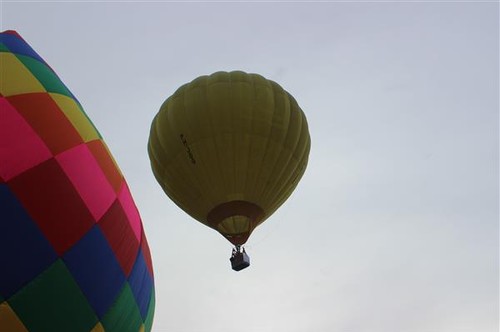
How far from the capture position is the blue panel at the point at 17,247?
241 inches

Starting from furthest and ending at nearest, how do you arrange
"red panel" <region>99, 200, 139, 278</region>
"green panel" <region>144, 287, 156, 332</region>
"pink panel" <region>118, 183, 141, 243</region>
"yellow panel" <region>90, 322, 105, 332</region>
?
"green panel" <region>144, 287, 156, 332</region>, "pink panel" <region>118, 183, 141, 243</region>, "red panel" <region>99, 200, 139, 278</region>, "yellow panel" <region>90, 322, 105, 332</region>

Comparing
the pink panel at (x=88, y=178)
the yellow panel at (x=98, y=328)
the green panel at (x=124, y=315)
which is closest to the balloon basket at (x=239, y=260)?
the green panel at (x=124, y=315)

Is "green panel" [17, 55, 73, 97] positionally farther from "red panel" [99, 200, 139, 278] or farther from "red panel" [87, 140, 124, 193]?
"red panel" [99, 200, 139, 278]

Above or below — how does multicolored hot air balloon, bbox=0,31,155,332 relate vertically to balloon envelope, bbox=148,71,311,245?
below

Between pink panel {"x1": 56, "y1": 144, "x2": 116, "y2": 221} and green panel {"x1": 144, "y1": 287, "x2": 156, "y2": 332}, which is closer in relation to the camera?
pink panel {"x1": 56, "y1": 144, "x2": 116, "y2": 221}

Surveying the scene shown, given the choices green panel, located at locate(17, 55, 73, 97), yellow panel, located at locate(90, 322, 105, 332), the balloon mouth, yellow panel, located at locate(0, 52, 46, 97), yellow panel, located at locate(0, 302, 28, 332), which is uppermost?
the balloon mouth

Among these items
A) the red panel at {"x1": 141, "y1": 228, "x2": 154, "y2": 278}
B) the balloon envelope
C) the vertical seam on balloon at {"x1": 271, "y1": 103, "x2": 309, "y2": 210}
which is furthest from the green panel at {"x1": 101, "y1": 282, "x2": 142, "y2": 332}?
the vertical seam on balloon at {"x1": 271, "y1": 103, "x2": 309, "y2": 210}

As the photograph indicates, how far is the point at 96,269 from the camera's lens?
6.96 meters

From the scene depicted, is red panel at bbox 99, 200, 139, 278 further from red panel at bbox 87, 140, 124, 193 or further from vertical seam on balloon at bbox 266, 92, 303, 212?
vertical seam on balloon at bbox 266, 92, 303, 212

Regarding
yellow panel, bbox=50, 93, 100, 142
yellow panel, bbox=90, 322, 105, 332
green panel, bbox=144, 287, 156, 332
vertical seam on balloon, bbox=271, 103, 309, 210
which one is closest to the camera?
yellow panel, bbox=90, 322, 105, 332

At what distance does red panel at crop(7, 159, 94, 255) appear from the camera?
6457mm

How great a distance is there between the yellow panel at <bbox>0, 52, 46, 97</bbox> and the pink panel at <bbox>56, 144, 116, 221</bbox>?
0.98 meters

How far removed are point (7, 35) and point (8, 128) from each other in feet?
7.28

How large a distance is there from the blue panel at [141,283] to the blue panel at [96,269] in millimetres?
406
